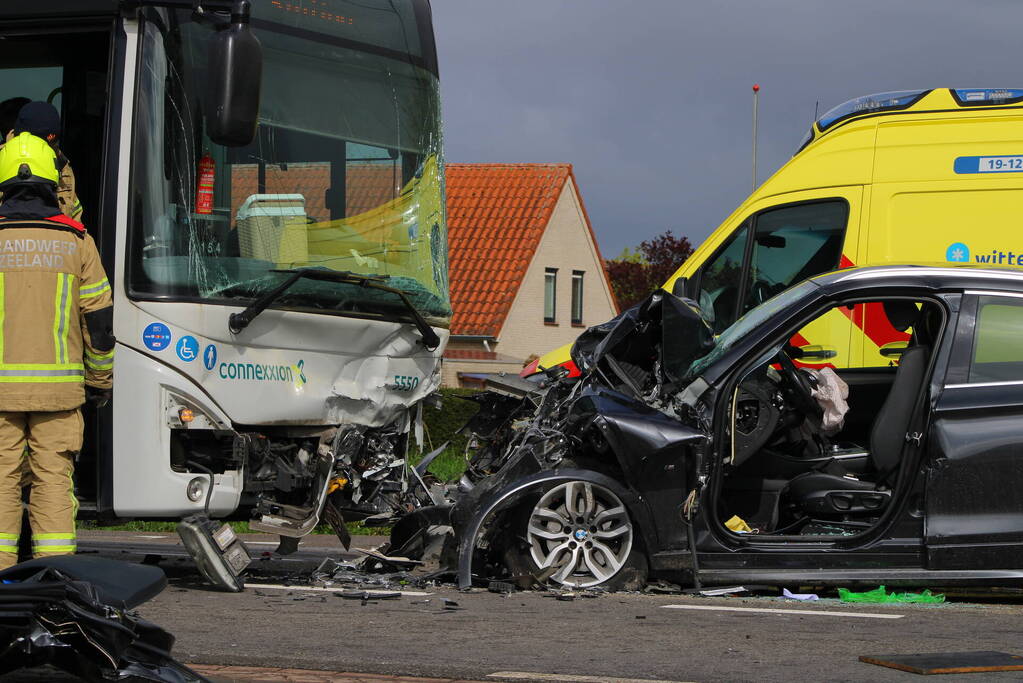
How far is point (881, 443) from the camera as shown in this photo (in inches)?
288

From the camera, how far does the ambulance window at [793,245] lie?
10.7 m

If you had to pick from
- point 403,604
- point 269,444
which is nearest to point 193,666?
point 403,604

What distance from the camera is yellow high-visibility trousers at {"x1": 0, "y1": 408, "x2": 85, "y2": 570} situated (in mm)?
6352

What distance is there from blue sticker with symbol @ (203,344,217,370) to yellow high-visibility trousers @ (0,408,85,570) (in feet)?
3.18

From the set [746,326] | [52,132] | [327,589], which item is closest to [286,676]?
[327,589]

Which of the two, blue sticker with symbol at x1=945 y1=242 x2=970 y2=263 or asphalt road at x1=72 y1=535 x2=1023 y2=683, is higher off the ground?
blue sticker with symbol at x1=945 y1=242 x2=970 y2=263

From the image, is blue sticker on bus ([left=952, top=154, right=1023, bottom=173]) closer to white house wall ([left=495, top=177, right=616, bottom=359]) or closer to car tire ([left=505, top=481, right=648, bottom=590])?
car tire ([left=505, top=481, right=648, bottom=590])

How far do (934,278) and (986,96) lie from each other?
13.3ft

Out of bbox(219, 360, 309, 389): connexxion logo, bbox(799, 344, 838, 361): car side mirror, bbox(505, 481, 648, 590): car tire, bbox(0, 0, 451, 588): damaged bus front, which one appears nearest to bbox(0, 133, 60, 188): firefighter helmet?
bbox(0, 0, 451, 588): damaged bus front

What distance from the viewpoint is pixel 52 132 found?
6840mm

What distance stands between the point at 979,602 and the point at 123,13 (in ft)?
18.0

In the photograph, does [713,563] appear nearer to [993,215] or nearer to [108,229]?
[108,229]

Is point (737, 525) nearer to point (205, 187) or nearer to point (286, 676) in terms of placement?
point (286, 676)

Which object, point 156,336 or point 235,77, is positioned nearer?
point 235,77
